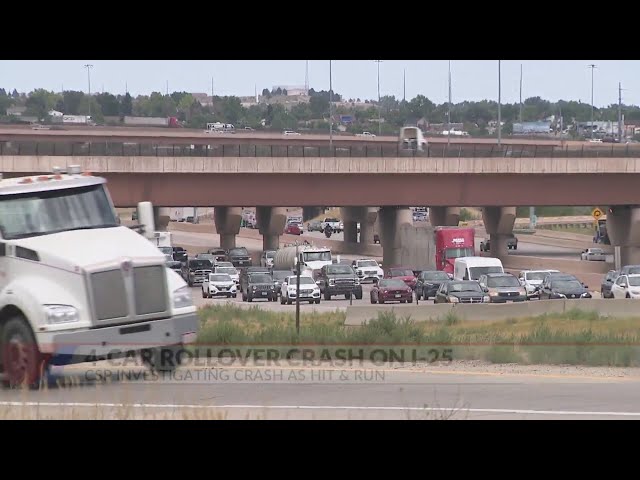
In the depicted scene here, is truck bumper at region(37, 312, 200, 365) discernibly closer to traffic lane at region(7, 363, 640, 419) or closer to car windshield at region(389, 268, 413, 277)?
traffic lane at region(7, 363, 640, 419)

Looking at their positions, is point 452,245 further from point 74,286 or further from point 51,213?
point 74,286

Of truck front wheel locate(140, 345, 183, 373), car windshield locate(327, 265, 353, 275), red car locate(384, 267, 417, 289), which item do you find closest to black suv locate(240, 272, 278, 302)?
car windshield locate(327, 265, 353, 275)

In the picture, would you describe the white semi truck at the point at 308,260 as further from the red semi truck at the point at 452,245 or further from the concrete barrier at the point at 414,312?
the concrete barrier at the point at 414,312

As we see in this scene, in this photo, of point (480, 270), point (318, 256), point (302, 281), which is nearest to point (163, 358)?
point (302, 281)

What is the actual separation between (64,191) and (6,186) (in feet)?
2.73

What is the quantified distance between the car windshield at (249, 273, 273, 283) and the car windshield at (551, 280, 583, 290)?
1417cm

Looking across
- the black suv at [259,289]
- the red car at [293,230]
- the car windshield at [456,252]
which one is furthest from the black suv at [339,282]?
the red car at [293,230]

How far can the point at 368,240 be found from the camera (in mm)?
119438

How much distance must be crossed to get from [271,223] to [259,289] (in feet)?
145

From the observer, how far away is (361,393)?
16.7 meters

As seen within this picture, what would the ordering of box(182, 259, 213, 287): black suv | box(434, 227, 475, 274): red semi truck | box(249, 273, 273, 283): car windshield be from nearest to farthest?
box(249, 273, 273, 283): car windshield, box(434, 227, 475, 274): red semi truck, box(182, 259, 213, 287): black suv

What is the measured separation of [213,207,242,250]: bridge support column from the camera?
103750mm

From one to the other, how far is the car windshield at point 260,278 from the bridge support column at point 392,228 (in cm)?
2623

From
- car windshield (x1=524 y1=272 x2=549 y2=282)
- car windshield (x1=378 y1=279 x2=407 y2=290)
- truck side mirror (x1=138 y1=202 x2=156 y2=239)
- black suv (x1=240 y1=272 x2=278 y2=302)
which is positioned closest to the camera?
truck side mirror (x1=138 y1=202 x2=156 y2=239)
